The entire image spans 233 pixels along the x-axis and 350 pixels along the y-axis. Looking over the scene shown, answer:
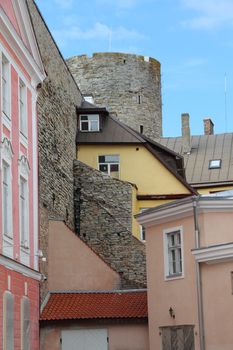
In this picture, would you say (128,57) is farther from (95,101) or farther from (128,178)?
(128,178)

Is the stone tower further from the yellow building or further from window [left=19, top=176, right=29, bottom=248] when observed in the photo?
window [left=19, top=176, right=29, bottom=248]

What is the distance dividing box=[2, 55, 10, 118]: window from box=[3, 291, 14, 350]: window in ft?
16.5

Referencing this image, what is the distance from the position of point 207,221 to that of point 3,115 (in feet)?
21.0

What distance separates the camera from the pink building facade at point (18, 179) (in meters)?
23.6

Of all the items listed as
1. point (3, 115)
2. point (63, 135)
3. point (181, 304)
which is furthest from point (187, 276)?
point (63, 135)

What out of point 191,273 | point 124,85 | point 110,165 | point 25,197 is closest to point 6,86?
point 25,197

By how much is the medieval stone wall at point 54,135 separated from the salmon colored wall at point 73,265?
68 centimetres

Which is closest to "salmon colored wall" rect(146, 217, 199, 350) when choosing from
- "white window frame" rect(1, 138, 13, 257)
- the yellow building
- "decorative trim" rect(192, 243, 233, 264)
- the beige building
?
the beige building

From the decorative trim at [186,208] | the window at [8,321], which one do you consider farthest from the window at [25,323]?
the decorative trim at [186,208]

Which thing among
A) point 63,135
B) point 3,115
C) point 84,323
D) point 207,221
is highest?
point 63,135

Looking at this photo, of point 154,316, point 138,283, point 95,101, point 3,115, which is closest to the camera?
point 3,115

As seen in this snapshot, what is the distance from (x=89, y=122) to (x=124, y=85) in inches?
682

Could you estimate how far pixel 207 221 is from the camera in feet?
82.3

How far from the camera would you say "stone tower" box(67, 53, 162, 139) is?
59000mm
